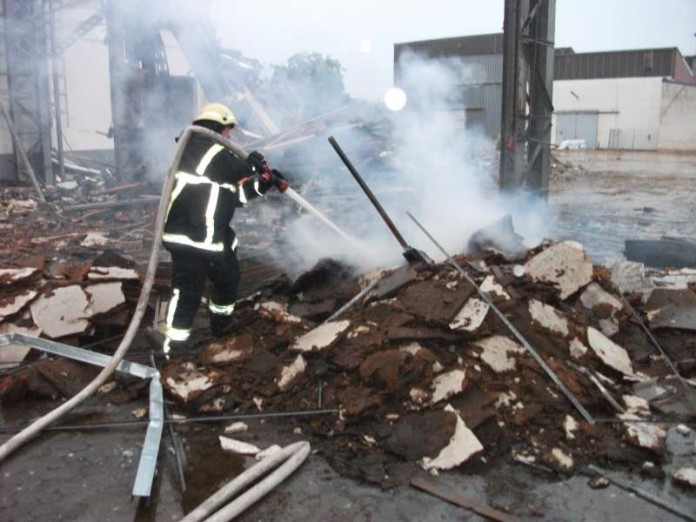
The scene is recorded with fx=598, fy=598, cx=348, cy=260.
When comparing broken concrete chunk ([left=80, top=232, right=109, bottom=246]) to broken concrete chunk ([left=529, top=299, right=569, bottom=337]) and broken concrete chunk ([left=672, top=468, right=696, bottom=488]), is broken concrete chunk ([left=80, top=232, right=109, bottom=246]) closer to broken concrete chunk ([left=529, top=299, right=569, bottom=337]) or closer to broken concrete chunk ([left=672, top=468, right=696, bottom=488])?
broken concrete chunk ([left=529, top=299, right=569, bottom=337])

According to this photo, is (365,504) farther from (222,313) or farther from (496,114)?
(496,114)

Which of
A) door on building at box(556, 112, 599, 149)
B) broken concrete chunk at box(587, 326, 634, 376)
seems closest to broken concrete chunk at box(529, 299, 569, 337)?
broken concrete chunk at box(587, 326, 634, 376)

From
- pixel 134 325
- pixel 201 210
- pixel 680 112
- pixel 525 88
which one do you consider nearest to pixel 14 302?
pixel 134 325

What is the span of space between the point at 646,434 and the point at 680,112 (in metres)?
35.5

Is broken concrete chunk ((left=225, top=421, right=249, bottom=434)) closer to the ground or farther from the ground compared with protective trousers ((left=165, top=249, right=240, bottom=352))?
closer to the ground

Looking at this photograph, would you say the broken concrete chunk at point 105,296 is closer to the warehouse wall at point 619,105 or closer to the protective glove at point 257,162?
the protective glove at point 257,162

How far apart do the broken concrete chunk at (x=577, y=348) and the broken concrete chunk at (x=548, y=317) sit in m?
0.08

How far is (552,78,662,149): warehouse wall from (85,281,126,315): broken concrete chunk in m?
34.4

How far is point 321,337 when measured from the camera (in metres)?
4.34

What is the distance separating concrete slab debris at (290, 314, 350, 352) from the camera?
427 cm

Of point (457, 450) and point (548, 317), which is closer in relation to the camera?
point (457, 450)

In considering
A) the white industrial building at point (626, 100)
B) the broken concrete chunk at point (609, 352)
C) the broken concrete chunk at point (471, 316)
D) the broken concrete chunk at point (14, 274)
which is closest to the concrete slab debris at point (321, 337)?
the broken concrete chunk at point (471, 316)

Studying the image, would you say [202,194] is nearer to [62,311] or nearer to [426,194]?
[62,311]

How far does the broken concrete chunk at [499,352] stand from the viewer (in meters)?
4.08
